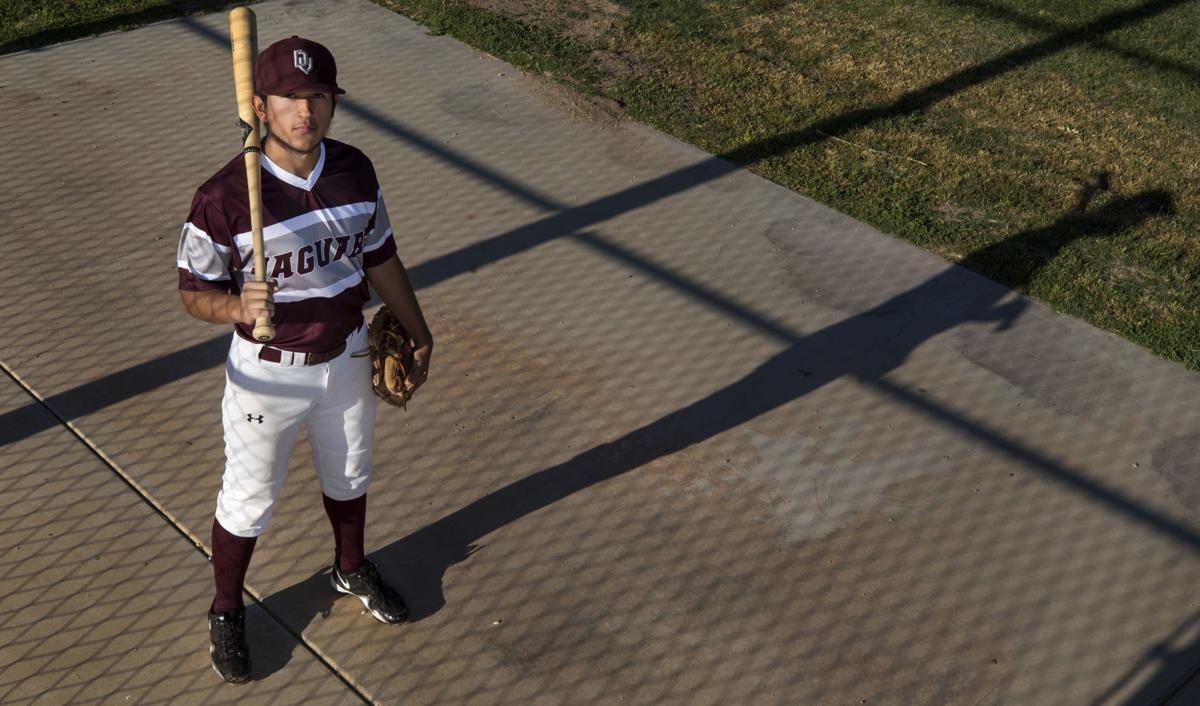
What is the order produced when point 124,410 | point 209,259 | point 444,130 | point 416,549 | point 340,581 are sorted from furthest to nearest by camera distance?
point 444,130
point 124,410
point 416,549
point 340,581
point 209,259

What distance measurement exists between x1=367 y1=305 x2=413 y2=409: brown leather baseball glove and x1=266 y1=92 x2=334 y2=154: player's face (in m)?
0.68

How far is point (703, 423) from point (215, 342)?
223 cm

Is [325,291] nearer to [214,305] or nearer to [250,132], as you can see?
[214,305]

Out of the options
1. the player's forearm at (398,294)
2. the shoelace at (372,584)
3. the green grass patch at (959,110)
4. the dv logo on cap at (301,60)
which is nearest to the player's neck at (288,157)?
the dv logo on cap at (301,60)

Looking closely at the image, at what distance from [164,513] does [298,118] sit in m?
1.97

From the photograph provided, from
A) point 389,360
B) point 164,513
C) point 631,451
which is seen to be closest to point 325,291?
point 389,360

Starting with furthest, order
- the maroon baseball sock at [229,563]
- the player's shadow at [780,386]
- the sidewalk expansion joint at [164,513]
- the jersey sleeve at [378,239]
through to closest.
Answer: the player's shadow at [780,386]
the sidewalk expansion joint at [164,513]
the maroon baseball sock at [229,563]
the jersey sleeve at [378,239]

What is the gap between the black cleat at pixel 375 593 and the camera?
13.9 feet

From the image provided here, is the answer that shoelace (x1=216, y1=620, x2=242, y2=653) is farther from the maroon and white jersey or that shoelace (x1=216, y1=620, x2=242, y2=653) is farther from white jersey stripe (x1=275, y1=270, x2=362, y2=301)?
white jersey stripe (x1=275, y1=270, x2=362, y2=301)

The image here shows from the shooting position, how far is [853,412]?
17.9 ft

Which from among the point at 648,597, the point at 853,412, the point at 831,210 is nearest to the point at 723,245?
the point at 831,210

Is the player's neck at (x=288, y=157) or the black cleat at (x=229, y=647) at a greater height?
the player's neck at (x=288, y=157)

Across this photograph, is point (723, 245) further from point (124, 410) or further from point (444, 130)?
point (124, 410)

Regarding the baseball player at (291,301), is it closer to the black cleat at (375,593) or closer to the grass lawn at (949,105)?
the black cleat at (375,593)
